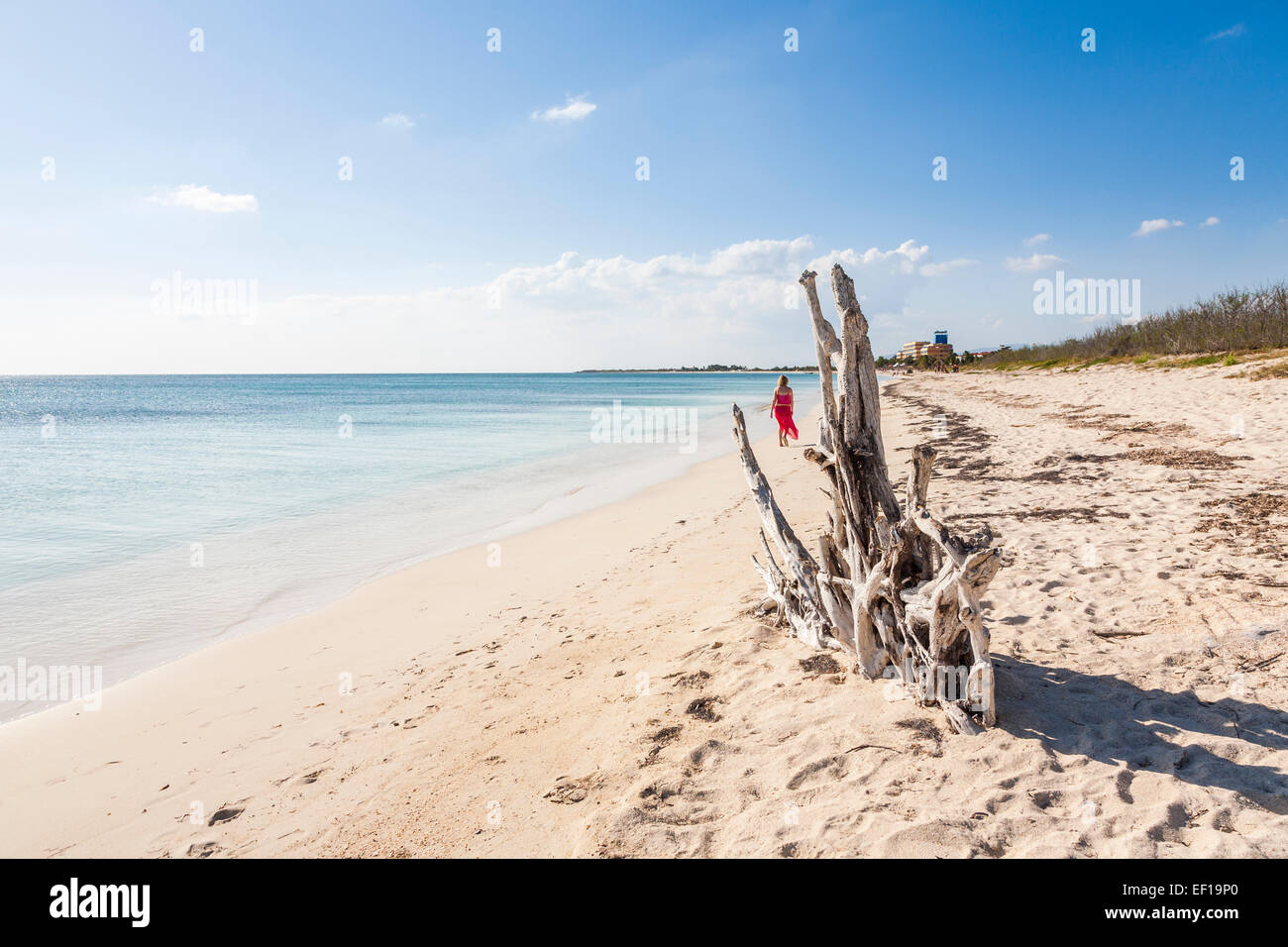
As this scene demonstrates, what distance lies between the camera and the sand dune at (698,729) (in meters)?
3.27

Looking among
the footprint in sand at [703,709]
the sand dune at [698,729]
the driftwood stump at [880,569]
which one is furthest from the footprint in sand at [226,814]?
the driftwood stump at [880,569]

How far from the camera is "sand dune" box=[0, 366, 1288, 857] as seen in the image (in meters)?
3.27

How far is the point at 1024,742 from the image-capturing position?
12.1 feet

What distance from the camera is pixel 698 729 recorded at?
4.28 m

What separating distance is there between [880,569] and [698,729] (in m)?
1.59

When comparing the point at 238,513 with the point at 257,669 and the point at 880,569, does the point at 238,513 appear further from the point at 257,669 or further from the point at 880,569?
the point at 880,569

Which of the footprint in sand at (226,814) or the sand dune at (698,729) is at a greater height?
the sand dune at (698,729)

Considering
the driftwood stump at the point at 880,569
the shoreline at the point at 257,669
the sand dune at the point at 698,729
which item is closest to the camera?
the sand dune at the point at 698,729

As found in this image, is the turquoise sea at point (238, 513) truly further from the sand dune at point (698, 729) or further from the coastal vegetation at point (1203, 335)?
the coastal vegetation at point (1203, 335)

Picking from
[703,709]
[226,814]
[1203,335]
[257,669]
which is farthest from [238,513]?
[1203,335]

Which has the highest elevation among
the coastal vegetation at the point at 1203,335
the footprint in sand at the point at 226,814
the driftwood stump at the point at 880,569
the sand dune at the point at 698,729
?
the coastal vegetation at the point at 1203,335

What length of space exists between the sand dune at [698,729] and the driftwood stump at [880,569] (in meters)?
0.22

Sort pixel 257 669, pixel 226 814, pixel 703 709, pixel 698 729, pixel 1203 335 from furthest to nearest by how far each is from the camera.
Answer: pixel 1203 335
pixel 257 669
pixel 703 709
pixel 698 729
pixel 226 814
